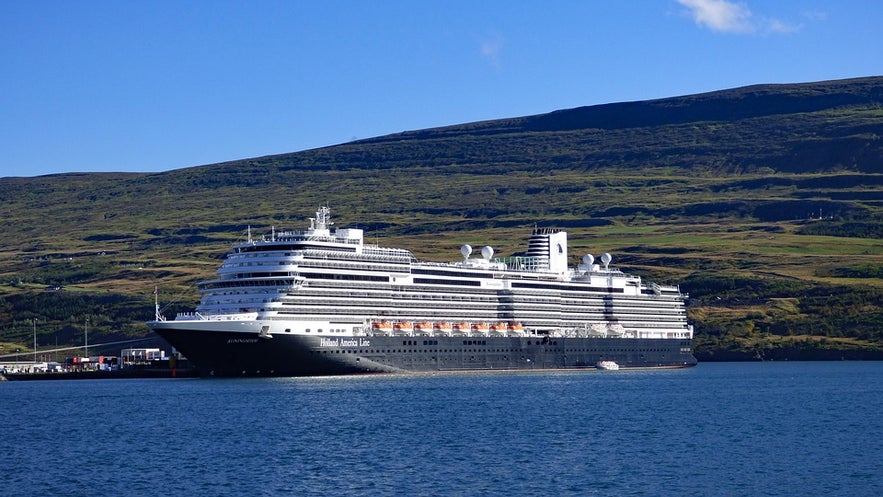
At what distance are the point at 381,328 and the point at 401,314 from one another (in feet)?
14.8

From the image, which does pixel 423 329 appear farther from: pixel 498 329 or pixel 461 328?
pixel 498 329

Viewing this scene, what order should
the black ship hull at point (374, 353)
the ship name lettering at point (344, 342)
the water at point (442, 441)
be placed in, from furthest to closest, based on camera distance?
the ship name lettering at point (344, 342) < the black ship hull at point (374, 353) < the water at point (442, 441)

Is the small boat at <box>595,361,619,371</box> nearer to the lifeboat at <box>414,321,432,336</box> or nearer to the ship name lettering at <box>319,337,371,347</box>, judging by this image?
the lifeboat at <box>414,321,432,336</box>

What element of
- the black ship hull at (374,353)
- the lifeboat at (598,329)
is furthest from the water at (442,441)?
the lifeboat at (598,329)

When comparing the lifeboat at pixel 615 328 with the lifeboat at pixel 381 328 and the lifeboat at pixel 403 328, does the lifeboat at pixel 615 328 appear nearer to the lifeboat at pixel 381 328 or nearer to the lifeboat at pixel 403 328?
the lifeboat at pixel 403 328

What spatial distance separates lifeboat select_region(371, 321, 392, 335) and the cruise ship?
0.48ft

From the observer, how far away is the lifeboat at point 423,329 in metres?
108

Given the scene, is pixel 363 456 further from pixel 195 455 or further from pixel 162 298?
pixel 162 298

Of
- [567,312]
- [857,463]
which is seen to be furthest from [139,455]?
[567,312]

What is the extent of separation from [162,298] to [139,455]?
138937 millimetres

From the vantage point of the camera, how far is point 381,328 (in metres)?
104

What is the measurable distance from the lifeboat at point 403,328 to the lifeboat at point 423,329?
2.96ft

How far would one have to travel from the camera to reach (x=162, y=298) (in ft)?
620

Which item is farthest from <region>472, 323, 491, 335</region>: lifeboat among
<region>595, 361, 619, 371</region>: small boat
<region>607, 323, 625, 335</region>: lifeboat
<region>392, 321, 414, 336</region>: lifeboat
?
<region>607, 323, 625, 335</region>: lifeboat
